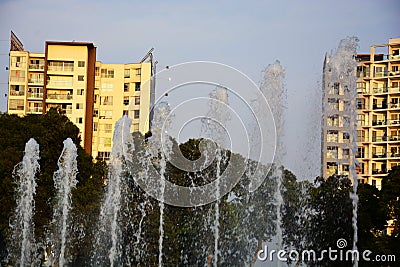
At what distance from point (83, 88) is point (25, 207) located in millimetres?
35630

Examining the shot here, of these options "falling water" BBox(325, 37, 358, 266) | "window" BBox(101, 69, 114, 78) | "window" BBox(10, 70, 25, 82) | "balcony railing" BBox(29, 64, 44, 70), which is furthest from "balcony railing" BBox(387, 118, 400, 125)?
"falling water" BBox(325, 37, 358, 266)

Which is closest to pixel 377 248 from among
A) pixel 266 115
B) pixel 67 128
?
pixel 266 115

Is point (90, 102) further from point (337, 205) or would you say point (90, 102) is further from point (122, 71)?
point (337, 205)

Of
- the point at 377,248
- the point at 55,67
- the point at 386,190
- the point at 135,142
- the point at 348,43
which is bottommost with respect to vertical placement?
the point at 377,248

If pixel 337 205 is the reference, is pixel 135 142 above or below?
→ above

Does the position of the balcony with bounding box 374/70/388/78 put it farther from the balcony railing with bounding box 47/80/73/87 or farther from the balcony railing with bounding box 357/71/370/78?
the balcony railing with bounding box 47/80/73/87

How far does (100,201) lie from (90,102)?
35.5 m

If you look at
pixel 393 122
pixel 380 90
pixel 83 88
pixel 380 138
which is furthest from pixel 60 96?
pixel 393 122

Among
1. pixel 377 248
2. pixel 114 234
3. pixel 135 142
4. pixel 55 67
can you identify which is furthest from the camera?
pixel 55 67

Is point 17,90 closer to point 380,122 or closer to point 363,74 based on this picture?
point 363,74

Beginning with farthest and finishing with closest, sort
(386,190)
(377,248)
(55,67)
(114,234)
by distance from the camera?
(55,67) < (114,234) < (386,190) < (377,248)

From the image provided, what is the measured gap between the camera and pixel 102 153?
6494 centimetres

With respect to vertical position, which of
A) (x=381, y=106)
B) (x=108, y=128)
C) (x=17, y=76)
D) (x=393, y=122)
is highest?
(x=17, y=76)

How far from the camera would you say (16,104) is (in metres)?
65.1
